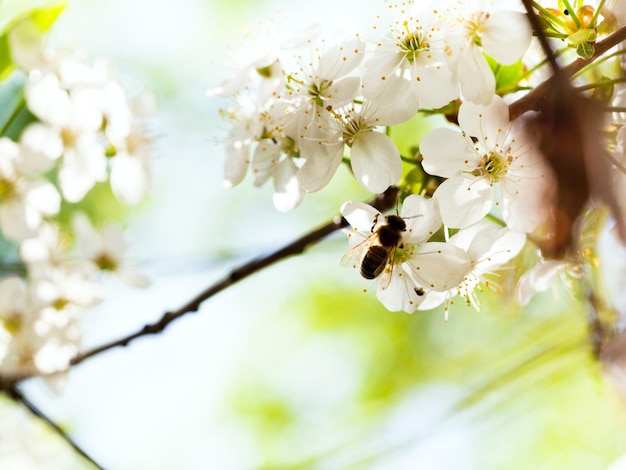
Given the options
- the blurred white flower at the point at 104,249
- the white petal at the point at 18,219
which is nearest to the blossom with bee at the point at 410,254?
the white petal at the point at 18,219

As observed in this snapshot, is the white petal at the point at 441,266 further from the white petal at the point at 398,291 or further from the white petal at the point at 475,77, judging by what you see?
the white petal at the point at 475,77

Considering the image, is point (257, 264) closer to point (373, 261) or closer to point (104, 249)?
point (373, 261)

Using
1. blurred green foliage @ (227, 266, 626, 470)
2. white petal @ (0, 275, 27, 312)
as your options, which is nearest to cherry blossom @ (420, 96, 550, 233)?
white petal @ (0, 275, 27, 312)

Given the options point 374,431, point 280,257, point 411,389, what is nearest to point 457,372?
point 411,389

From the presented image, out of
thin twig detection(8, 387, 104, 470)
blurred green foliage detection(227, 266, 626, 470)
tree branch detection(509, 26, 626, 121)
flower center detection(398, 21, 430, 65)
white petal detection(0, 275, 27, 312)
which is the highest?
flower center detection(398, 21, 430, 65)


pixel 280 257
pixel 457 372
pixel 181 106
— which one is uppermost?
pixel 280 257

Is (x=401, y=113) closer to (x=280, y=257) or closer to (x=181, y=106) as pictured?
(x=280, y=257)

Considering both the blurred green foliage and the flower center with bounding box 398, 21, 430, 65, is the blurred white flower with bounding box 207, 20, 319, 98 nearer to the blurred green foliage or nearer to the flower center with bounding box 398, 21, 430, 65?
the flower center with bounding box 398, 21, 430, 65
